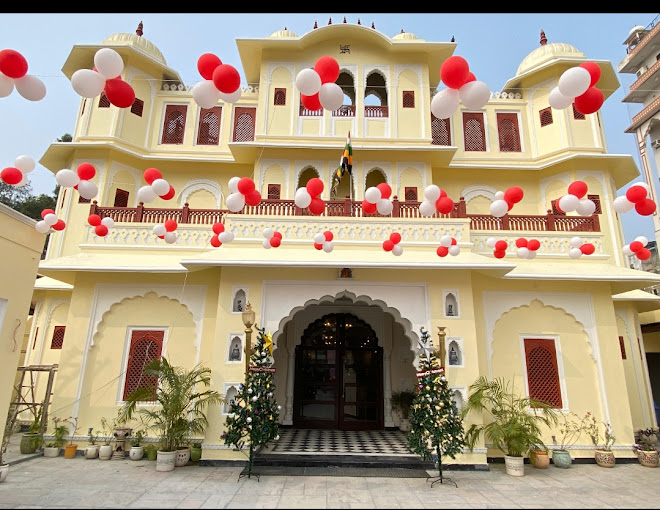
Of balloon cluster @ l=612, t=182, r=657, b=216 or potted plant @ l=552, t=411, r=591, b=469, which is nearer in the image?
balloon cluster @ l=612, t=182, r=657, b=216

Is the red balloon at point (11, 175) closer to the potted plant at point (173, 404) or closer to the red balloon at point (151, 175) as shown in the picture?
the red balloon at point (151, 175)

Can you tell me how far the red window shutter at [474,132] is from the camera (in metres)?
12.4

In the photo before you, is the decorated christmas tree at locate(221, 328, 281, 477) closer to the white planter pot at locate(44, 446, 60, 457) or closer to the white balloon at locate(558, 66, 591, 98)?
the white planter pot at locate(44, 446, 60, 457)

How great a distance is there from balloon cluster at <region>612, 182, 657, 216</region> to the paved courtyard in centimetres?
403

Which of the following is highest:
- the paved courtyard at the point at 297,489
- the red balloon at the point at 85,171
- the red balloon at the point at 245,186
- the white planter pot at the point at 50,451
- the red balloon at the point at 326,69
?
the red balloon at the point at 326,69

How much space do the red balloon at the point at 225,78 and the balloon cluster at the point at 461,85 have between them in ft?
7.12

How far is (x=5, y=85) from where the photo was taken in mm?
4082

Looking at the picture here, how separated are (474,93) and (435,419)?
4.67 m

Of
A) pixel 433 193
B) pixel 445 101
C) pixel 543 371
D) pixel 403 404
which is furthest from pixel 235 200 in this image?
pixel 543 371

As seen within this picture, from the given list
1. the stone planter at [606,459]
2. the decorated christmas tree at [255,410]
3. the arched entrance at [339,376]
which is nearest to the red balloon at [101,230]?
the decorated christmas tree at [255,410]

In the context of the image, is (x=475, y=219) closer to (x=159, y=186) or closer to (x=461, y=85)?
(x=461, y=85)

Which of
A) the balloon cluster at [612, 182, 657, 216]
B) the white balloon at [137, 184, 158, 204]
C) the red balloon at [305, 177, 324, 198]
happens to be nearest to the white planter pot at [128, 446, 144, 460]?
the white balloon at [137, 184, 158, 204]

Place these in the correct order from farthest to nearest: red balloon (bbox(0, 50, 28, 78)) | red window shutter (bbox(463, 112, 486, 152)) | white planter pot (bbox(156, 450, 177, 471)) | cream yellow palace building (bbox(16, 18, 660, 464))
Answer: red window shutter (bbox(463, 112, 486, 152)) < cream yellow palace building (bbox(16, 18, 660, 464)) < white planter pot (bbox(156, 450, 177, 471)) < red balloon (bbox(0, 50, 28, 78))

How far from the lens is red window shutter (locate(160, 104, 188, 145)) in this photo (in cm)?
1225
